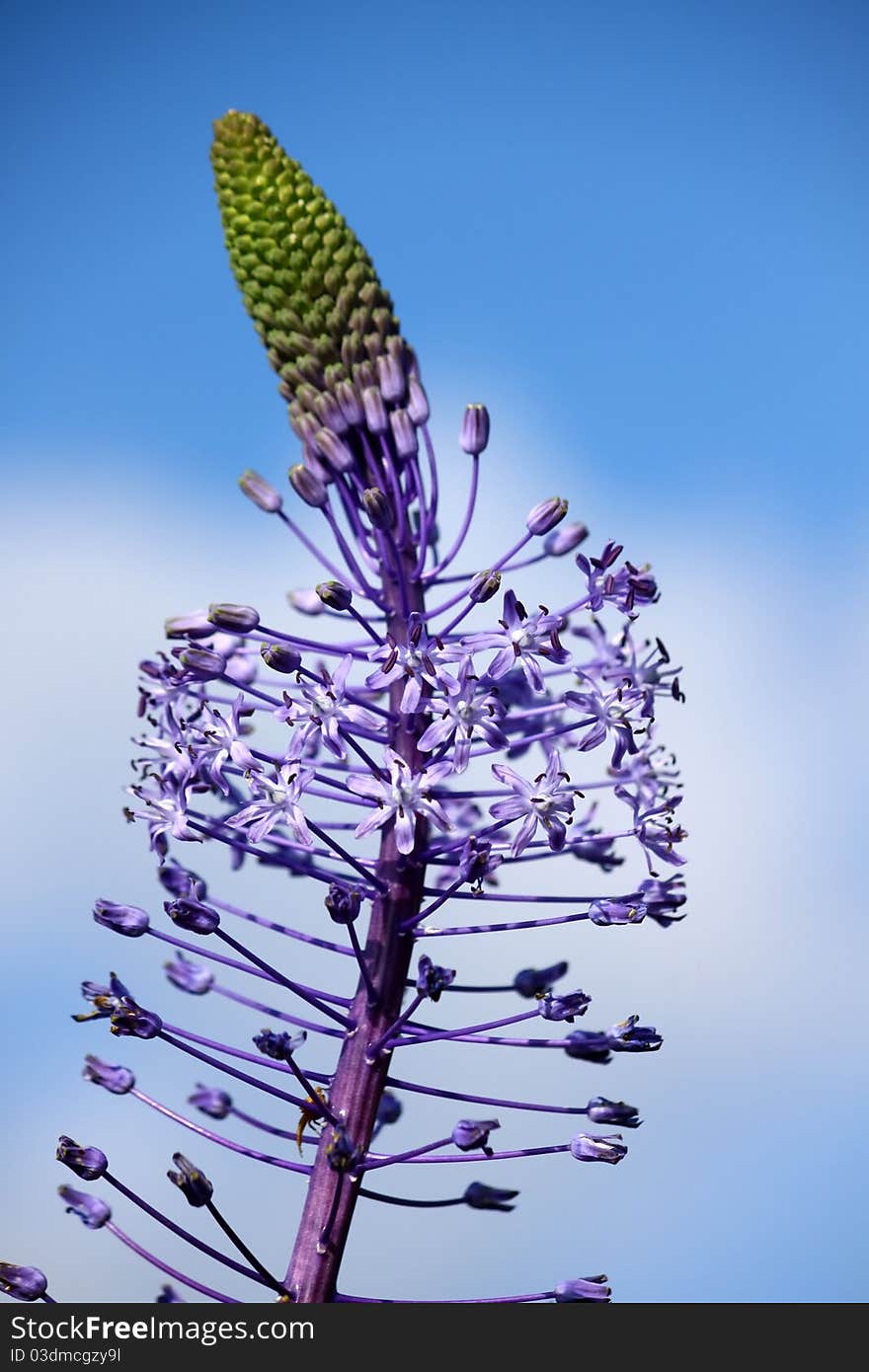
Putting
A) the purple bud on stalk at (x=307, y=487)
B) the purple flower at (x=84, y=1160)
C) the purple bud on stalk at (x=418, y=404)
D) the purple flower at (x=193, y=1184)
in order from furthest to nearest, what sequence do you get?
the purple bud on stalk at (x=418, y=404)
the purple bud on stalk at (x=307, y=487)
the purple flower at (x=84, y=1160)
the purple flower at (x=193, y=1184)

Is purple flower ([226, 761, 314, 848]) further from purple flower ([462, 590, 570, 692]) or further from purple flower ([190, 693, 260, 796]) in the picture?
purple flower ([462, 590, 570, 692])

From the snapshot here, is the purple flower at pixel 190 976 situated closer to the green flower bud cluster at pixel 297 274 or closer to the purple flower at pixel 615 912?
the purple flower at pixel 615 912

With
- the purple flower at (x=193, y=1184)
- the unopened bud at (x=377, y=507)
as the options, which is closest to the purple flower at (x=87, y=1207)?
the purple flower at (x=193, y=1184)

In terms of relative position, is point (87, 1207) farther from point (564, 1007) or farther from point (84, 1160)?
point (564, 1007)

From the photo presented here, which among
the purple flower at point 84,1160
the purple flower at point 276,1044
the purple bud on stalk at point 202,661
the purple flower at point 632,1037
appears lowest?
the purple flower at point 84,1160

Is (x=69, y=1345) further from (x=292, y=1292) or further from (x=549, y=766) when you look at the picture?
(x=549, y=766)

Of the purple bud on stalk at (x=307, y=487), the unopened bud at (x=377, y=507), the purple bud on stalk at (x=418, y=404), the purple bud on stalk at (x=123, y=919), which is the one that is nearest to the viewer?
the purple bud on stalk at (x=123, y=919)

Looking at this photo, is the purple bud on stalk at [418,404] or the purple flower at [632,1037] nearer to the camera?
the purple flower at [632,1037]
